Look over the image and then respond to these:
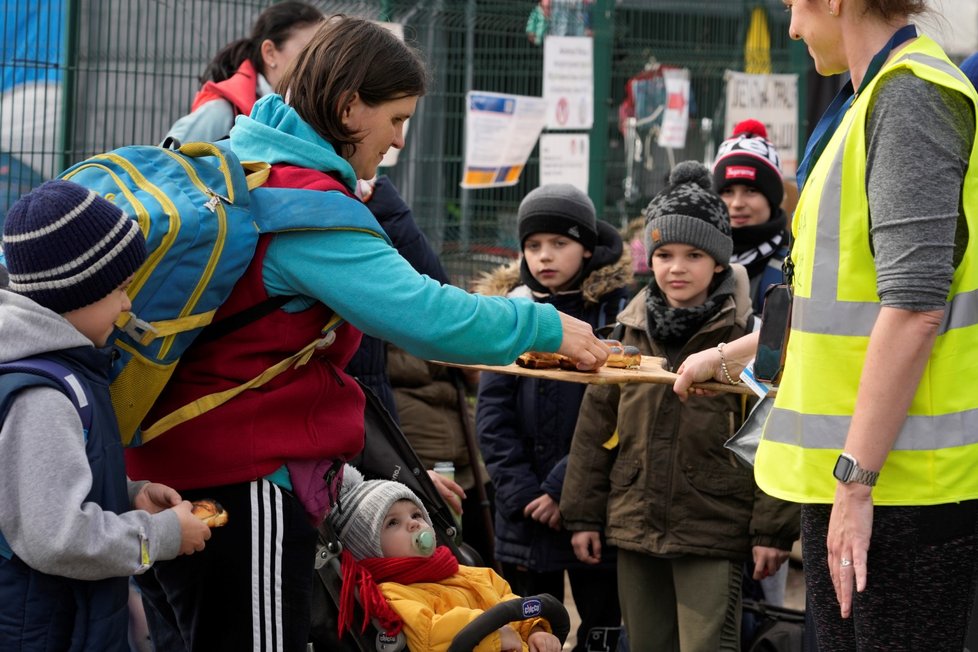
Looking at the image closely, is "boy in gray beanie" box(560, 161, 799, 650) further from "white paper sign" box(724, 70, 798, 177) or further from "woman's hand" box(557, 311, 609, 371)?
"white paper sign" box(724, 70, 798, 177)

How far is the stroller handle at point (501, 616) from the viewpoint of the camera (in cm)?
316

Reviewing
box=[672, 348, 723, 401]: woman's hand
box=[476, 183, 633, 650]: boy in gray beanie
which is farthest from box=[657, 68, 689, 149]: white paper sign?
box=[672, 348, 723, 401]: woman's hand

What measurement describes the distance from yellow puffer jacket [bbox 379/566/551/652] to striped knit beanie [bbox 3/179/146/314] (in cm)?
124

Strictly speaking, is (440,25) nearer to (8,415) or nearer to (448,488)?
(448,488)

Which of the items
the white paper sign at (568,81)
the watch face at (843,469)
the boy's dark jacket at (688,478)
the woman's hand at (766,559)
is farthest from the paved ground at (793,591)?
the watch face at (843,469)

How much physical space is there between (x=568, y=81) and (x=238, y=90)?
4.02 metres

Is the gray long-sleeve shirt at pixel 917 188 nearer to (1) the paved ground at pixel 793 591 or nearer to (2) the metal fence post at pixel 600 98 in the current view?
(1) the paved ground at pixel 793 591

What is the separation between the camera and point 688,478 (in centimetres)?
414

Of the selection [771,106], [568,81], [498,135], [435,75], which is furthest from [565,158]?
[771,106]

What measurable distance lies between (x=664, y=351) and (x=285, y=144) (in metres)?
1.85

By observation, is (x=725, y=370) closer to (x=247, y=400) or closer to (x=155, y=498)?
(x=247, y=400)

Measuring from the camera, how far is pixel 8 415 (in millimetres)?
2400

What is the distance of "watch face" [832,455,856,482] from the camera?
233 cm

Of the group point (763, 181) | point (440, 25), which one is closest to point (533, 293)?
point (763, 181)
